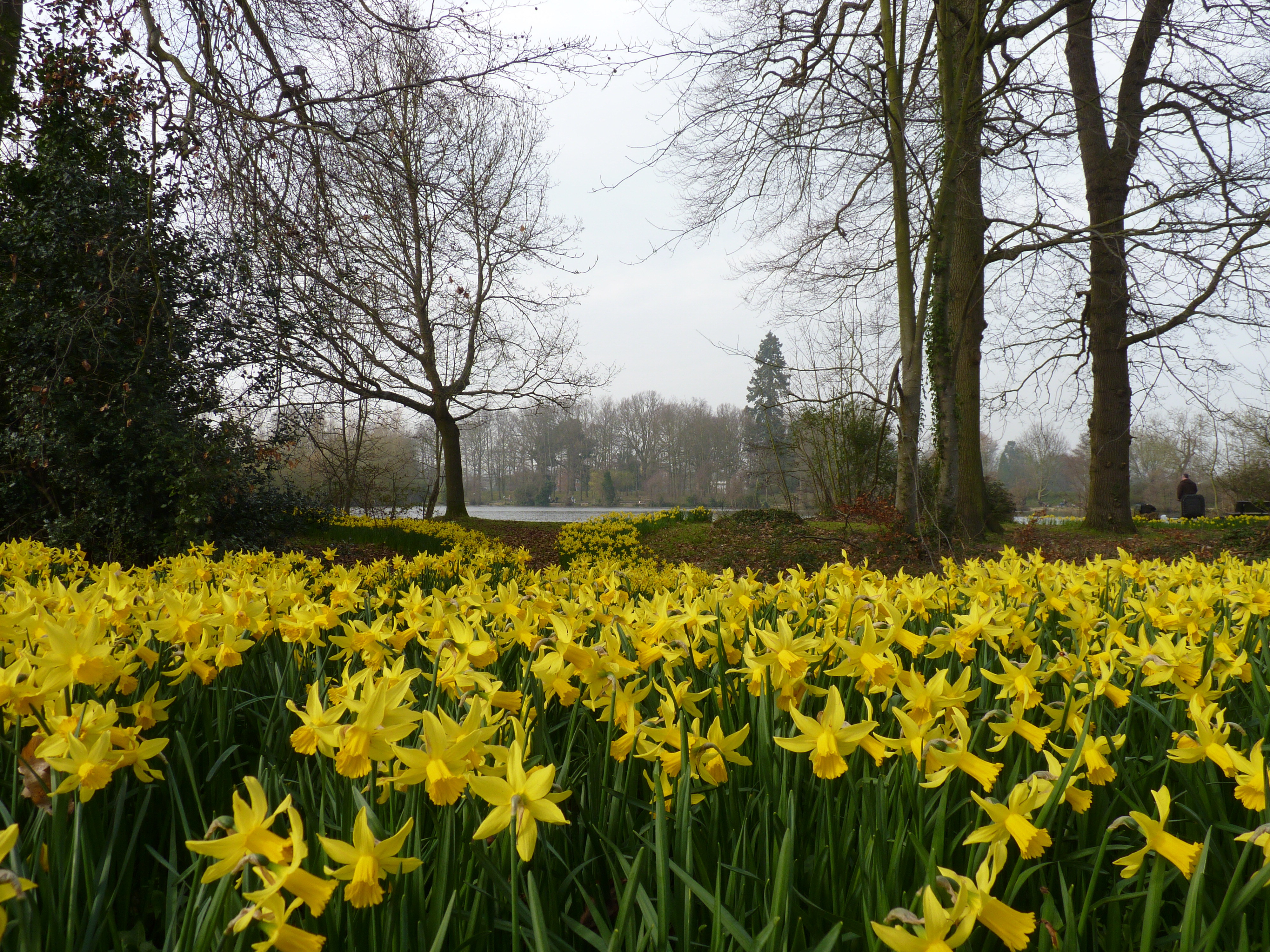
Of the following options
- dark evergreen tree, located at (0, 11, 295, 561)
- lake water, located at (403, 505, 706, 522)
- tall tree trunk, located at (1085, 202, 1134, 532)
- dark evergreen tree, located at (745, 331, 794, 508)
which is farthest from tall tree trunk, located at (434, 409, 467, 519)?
tall tree trunk, located at (1085, 202, 1134, 532)

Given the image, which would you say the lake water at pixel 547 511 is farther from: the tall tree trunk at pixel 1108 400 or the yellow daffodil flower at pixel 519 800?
the yellow daffodil flower at pixel 519 800

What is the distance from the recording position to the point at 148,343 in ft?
19.9

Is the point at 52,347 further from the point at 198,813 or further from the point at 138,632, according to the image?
the point at 198,813

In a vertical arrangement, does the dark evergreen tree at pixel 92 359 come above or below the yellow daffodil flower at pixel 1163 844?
above

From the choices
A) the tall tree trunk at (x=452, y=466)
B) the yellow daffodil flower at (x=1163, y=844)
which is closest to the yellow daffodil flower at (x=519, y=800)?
the yellow daffodil flower at (x=1163, y=844)

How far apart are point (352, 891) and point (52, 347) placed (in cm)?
777

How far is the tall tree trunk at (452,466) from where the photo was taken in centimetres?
1636

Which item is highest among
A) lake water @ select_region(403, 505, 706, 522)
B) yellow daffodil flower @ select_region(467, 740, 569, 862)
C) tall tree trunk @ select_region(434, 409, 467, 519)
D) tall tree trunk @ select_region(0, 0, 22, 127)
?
tall tree trunk @ select_region(0, 0, 22, 127)

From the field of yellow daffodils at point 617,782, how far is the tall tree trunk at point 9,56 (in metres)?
7.28

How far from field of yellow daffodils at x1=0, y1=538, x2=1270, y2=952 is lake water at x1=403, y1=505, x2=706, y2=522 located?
17212 mm

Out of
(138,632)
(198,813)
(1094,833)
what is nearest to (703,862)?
(1094,833)

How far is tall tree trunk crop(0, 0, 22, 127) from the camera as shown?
6234 millimetres

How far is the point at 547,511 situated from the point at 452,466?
57.5 ft

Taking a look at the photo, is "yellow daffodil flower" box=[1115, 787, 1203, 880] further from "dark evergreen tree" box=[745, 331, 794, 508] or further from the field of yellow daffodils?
"dark evergreen tree" box=[745, 331, 794, 508]
